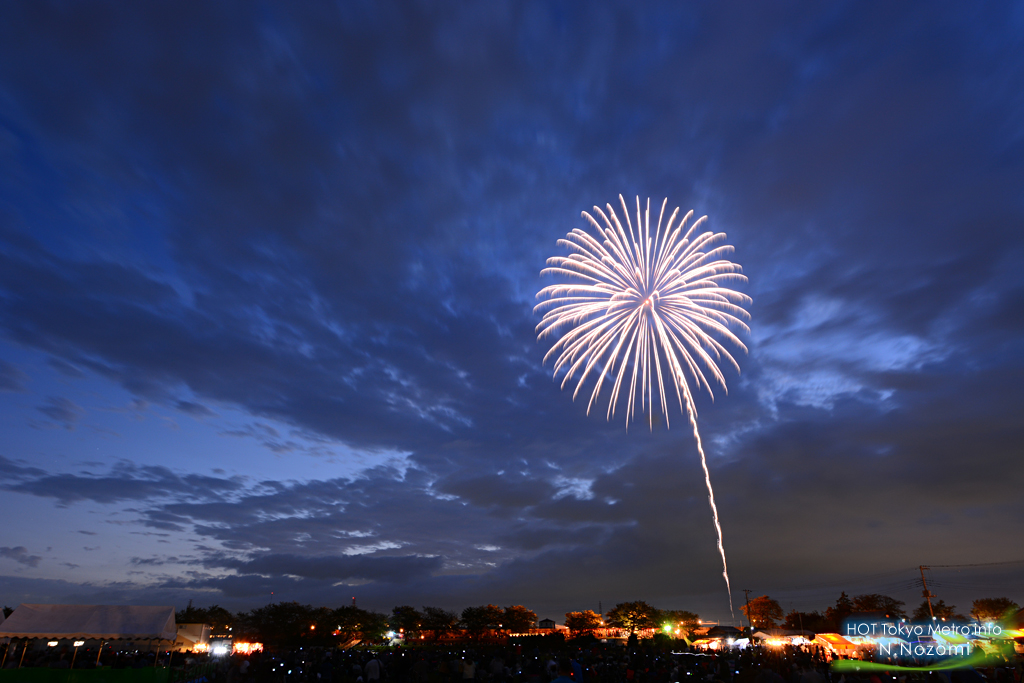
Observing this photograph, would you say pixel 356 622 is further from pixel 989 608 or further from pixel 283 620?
pixel 989 608

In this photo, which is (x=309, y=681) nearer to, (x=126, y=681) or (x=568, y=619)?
(x=126, y=681)

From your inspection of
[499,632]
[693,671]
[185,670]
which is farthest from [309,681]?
[499,632]

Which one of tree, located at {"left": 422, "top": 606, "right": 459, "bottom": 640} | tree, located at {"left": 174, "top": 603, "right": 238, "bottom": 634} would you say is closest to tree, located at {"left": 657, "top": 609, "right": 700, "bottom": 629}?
tree, located at {"left": 422, "top": 606, "right": 459, "bottom": 640}

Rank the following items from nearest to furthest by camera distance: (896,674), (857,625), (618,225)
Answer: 1. (896,674)
2. (618,225)
3. (857,625)

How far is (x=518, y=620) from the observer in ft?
371

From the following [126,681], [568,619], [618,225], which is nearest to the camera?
[126,681]

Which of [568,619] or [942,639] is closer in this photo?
[942,639]

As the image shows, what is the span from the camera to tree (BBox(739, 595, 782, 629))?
176000mm

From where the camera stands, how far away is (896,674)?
81.5 ft

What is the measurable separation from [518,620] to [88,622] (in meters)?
93.4

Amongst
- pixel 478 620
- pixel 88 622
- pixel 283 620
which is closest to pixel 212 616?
pixel 283 620

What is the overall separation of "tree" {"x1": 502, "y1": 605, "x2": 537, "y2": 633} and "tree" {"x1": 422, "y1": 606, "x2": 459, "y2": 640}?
33.8 ft

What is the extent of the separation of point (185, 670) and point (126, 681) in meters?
6.83

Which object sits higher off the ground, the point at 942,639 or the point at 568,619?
the point at 942,639
